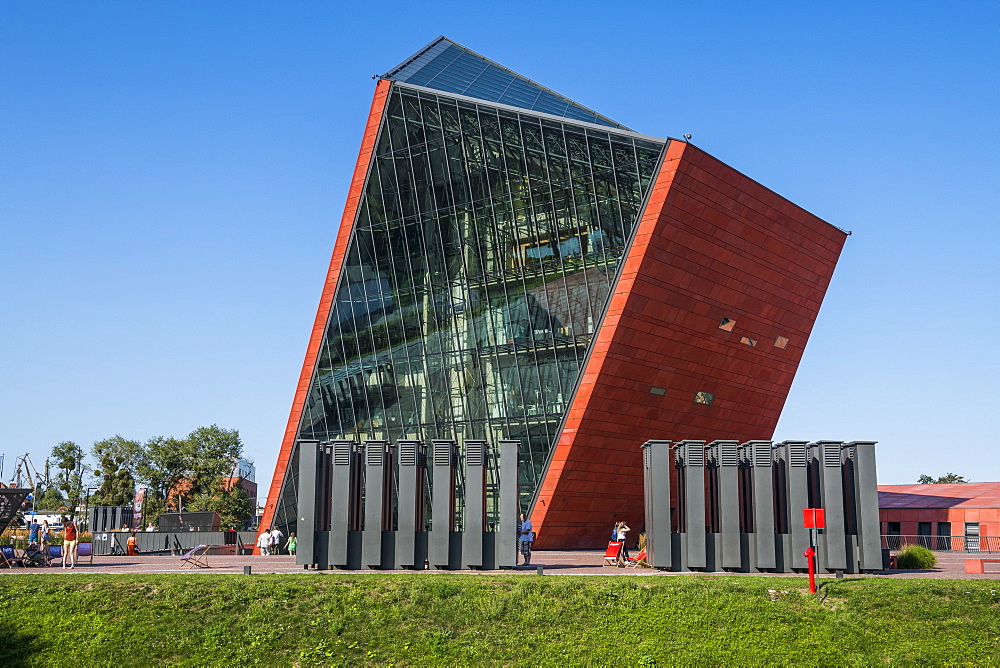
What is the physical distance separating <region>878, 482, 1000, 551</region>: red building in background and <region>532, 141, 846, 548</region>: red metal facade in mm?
20193

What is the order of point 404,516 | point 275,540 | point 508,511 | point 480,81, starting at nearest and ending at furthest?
point 508,511, point 404,516, point 275,540, point 480,81

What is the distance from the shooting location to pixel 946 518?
63469 millimetres

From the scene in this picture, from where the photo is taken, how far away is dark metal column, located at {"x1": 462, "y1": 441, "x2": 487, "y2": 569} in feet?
97.7

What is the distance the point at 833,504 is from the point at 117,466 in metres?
83.8

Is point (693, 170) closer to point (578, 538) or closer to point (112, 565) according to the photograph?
point (578, 538)

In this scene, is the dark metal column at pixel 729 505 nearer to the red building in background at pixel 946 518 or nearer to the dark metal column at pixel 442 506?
the dark metal column at pixel 442 506

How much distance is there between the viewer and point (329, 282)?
53.0 meters

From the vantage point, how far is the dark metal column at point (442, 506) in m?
30.1

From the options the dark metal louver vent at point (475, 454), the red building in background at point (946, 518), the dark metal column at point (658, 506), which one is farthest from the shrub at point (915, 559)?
the red building in background at point (946, 518)

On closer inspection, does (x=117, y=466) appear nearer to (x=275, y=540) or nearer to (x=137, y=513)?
(x=137, y=513)

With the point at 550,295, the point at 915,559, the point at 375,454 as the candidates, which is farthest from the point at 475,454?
the point at 550,295

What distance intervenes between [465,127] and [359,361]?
13645 mm

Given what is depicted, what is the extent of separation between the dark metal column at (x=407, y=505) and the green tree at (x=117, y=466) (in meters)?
74.0

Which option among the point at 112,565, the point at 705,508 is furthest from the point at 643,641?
the point at 112,565
